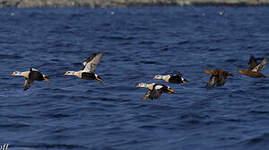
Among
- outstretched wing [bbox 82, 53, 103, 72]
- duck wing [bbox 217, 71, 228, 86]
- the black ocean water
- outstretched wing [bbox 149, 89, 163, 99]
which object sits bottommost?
the black ocean water

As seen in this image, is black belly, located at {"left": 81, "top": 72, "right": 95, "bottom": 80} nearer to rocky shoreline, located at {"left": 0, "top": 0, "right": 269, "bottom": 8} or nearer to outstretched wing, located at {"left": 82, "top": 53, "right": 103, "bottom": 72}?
outstretched wing, located at {"left": 82, "top": 53, "right": 103, "bottom": 72}

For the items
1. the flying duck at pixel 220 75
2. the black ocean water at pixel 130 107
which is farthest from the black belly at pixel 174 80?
the flying duck at pixel 220 75

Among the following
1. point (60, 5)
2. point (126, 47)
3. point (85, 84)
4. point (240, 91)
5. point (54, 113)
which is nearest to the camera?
point (54, 113)

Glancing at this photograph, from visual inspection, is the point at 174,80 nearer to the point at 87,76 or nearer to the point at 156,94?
the point at 156,94

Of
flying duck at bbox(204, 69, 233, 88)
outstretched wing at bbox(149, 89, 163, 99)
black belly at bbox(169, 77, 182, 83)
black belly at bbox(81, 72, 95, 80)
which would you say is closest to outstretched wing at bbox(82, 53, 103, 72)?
black belly at bbox(81, 72, 95, 80)

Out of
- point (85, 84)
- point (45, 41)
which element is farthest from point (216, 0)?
point (85, 84)

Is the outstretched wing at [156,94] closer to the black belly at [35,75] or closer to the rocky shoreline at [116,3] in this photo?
the black belly at [35,75]

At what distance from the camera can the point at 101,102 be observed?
1961 centimetres

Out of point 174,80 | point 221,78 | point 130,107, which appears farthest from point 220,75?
point 130,107

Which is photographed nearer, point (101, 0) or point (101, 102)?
point (101, 102)

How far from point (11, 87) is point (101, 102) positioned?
5.32 m

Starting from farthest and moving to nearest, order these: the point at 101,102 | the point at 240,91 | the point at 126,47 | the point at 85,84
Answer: the point at 126,47 < the point at 85,84 < the point at 240,91 < the point at 101,102

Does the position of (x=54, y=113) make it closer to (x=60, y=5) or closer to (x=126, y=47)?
(x=126, y=47)

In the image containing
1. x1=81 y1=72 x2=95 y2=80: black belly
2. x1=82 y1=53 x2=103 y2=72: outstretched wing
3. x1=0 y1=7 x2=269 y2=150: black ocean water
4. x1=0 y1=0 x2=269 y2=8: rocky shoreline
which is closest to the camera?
x1=0 y1=7 x2=269 y2=150: black ocean water
